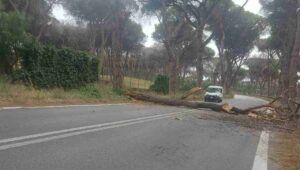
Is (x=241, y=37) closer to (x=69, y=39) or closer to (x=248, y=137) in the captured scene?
(x=69, y=39)

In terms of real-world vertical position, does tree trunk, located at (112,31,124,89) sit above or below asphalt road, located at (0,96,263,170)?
above

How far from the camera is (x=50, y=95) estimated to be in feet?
64.4

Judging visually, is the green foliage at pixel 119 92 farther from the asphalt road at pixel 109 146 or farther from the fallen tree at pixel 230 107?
the asphalt road at pixel 109 146

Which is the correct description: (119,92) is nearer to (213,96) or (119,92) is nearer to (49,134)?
(213,96)

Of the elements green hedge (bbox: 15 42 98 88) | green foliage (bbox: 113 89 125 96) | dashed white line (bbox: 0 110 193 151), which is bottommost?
dashed white line (bbox: 0 110 193 151)

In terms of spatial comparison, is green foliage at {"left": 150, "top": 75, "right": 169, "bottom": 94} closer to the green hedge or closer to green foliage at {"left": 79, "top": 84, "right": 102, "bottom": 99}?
the green hedge

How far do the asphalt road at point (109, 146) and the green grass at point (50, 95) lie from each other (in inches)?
186

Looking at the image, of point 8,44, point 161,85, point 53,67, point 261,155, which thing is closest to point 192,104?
point 53,67

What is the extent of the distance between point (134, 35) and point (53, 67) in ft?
130

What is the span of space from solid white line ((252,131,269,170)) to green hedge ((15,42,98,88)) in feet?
41.0

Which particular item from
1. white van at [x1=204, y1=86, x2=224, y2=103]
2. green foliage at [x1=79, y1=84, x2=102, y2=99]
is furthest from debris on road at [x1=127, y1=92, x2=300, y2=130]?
white van at [x1=204, y1=86, x2=224, y2=103]

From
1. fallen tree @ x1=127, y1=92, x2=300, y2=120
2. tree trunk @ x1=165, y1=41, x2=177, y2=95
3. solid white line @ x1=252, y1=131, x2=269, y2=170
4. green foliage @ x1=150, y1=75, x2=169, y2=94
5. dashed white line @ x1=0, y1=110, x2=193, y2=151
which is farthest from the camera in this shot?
green foliage @ x1=150, y1=75, x2=169, y2=94

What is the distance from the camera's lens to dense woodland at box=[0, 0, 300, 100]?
73.6 feet

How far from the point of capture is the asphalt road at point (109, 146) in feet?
21.8
